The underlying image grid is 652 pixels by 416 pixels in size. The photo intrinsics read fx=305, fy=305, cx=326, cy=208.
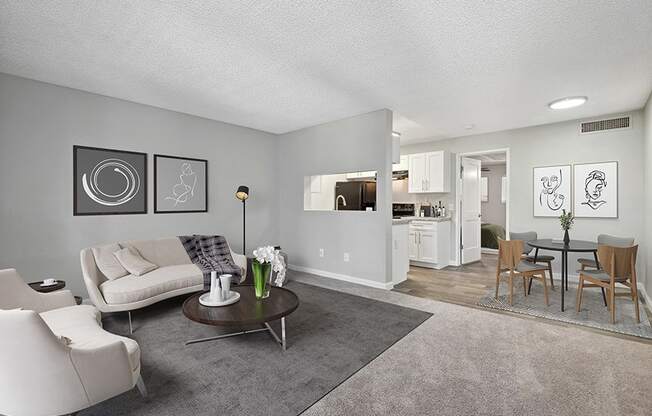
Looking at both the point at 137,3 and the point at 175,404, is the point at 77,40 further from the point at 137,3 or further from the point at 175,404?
the point at 175,404

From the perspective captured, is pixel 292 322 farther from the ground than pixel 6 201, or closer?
closer

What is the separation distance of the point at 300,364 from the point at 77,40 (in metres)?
3.14

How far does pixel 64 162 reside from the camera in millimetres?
3465

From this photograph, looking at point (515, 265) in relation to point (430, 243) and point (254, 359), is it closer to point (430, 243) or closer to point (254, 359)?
point (430, 243)

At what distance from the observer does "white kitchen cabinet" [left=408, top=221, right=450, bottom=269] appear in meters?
5.65

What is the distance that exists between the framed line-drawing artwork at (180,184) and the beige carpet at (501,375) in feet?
11.3

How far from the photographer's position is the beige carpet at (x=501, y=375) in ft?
5.93

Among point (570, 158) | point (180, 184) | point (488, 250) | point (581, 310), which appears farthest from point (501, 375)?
point (488, 250)

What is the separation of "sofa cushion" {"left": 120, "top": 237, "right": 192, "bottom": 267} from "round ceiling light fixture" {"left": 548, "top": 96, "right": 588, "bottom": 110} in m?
5.11

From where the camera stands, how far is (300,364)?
227 centimetres

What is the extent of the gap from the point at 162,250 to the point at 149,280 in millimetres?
747

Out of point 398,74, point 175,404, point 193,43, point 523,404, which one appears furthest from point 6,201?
point 523,404

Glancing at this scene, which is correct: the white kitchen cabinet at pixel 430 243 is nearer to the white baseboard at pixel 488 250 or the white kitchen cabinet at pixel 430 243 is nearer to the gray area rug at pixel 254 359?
the white baseboard at pixel 488 250

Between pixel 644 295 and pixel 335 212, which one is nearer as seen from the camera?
pixel 644 295
